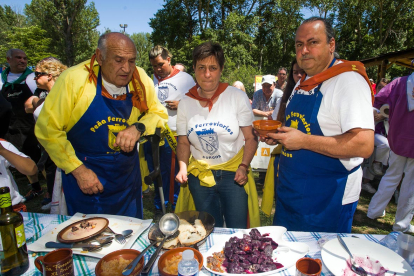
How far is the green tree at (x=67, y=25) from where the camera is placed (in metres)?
25.0

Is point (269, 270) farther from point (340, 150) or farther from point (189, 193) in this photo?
point (189, 193)

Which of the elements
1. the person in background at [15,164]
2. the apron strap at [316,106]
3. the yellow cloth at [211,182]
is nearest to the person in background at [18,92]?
the person in background at [15,164]

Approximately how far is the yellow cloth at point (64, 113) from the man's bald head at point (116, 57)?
13cm

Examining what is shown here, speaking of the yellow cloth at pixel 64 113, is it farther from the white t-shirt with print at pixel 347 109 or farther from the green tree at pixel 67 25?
the green tree at pixel 67 25

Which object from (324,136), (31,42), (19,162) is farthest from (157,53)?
(31,42)

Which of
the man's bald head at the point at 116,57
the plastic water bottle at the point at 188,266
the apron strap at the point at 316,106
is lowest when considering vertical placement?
the plastic water bottle at the point at 188,266

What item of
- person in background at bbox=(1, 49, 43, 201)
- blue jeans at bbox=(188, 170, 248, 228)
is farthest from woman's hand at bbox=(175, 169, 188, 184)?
person in background at bbox=(1, 49, 43, 201)

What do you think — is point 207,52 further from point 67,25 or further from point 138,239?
point 67,25

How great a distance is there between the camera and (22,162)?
1.92m

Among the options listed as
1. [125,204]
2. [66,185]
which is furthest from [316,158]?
[66,185]

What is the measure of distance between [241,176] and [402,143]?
246 centimetres

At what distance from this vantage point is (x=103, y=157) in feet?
6.73

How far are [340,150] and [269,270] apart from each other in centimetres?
84

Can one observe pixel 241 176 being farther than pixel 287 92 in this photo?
No
